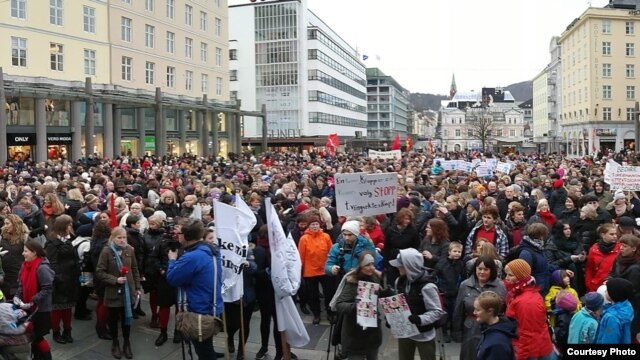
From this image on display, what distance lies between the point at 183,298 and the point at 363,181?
4.19 meters

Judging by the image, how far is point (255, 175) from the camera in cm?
1886

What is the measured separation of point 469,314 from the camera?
612cm

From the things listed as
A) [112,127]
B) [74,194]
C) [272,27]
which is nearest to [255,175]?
[74,194]

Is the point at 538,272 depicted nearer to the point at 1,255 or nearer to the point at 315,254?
the point at 315,254

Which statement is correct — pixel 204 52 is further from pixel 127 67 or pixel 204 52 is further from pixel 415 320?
pixel 415 320

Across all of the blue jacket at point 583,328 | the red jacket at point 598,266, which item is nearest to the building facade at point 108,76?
the red jacket at point 598,266

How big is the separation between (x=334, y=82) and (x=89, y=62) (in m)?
52.4

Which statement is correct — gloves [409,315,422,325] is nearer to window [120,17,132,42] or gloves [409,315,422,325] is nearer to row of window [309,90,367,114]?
window [120,17,132,42]

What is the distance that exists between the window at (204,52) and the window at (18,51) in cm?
2120

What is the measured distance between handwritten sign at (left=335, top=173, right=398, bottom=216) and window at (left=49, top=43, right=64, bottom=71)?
34.0 meters

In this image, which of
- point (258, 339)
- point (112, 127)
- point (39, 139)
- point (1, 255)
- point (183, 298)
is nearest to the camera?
point (183, 298)

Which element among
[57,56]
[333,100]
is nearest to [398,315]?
[57,56]

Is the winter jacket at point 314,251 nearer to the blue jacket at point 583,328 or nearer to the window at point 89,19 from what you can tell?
the blue jacket at point 583,328

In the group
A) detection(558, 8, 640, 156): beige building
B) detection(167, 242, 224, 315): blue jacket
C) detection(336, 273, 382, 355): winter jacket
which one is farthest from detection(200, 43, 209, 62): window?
detection(336, 273, 382, 355): winter jacket
